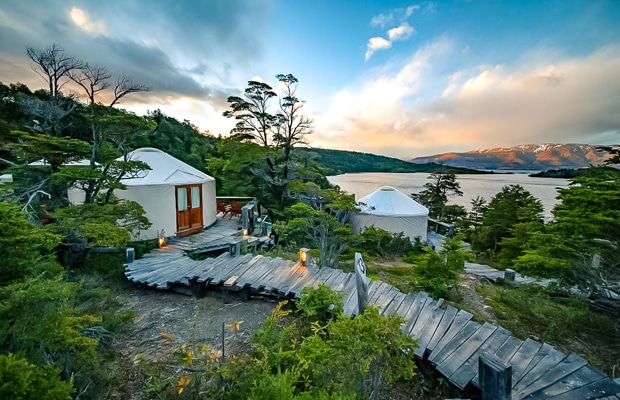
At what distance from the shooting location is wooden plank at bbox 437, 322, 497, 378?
8.95 ft

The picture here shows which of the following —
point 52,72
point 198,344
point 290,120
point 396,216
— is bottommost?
point 198,344

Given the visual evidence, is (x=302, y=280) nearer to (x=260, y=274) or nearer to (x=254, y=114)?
(x=260, y=274)

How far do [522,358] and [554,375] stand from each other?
280 millimetres

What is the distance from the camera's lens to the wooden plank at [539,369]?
Result: 99.0 inches

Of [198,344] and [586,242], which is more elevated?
[586,242]

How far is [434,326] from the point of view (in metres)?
3.43

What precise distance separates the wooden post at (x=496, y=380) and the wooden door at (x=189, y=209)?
8686 mm

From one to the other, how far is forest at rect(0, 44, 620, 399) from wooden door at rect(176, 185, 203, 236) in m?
1.62

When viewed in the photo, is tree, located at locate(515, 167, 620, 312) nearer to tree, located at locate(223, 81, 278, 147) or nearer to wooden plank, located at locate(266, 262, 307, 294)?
wooden plank, located at locate(266, 262, 307, 294)

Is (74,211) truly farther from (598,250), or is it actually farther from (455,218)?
(455,218)

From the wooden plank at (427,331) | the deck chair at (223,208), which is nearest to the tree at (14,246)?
the wooden plank at (427,331)

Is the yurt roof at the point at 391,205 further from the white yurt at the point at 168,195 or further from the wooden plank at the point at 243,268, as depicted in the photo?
the white yurt at the point at 168,195

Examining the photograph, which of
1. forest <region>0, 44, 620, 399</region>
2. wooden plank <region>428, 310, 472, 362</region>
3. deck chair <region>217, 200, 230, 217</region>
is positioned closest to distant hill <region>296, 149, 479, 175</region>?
deck chair <region>217, 200, 230, 217</region>

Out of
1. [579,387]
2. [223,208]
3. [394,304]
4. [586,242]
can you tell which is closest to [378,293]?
[394,304]
